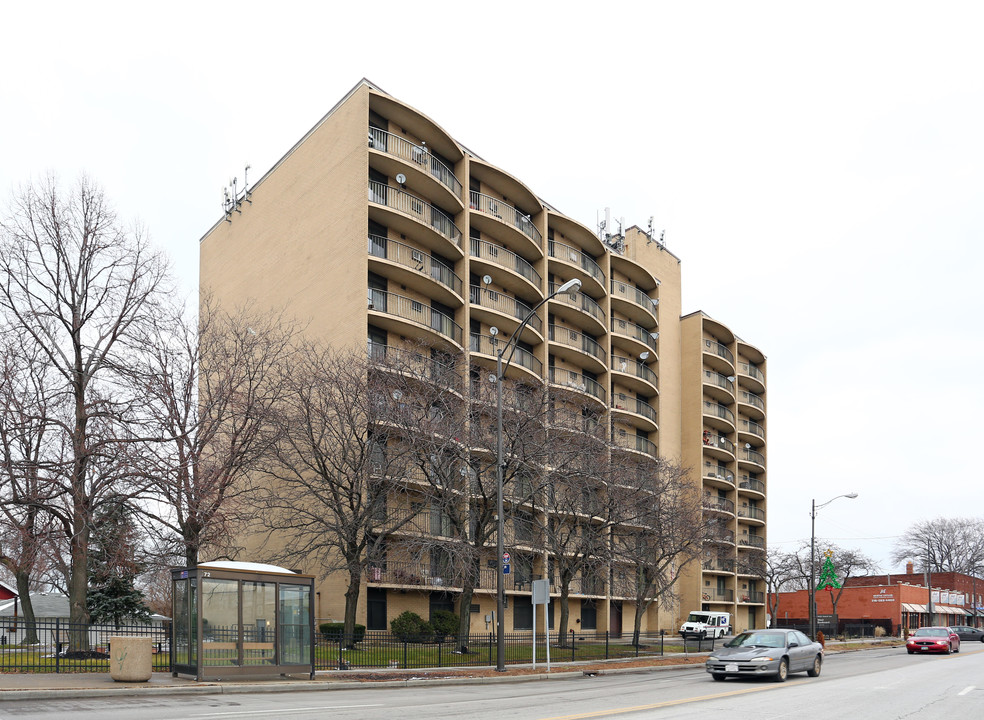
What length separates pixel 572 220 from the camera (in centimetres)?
5709

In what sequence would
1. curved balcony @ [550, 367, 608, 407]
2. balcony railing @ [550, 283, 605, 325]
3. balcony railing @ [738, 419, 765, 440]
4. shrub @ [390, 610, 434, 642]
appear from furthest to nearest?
balcony railing @ [738, 419, 765, 440] < balcony railing @ [550, 283, 605, 325] < curved balcony @ [550, 367, 608, 407] < shrub @ [390, 610, 434, 642]

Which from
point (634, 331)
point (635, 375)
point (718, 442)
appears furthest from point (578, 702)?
point (718, 442)

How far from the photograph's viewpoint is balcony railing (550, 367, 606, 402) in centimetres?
5428

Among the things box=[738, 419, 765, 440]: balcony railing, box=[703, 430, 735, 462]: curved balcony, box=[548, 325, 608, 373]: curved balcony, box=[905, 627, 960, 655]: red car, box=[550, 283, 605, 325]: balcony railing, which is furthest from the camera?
box=[738, 419, 765, 440]: balcony railing

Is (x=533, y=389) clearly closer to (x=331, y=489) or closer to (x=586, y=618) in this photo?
(x=331, y=489)

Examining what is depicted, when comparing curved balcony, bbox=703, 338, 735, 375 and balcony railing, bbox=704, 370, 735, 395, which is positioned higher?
curved balcony, bbox=703, 338, 735, 375

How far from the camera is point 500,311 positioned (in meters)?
48.9

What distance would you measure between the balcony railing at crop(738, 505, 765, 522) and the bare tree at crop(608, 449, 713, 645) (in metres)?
35.8

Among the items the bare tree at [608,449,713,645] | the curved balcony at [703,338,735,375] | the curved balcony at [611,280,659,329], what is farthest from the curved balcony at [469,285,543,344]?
the curved balcony at [703,338,735,375]

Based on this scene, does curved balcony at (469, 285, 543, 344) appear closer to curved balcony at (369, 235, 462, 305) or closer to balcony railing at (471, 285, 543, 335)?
balcony railing at (471, 285, 543, 335)

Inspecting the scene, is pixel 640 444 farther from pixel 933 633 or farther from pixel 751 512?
pixel 933 633

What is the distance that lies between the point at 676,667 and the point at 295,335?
23.3 m

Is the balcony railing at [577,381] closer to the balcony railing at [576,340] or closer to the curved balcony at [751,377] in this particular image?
the balcony railing at [576,340]

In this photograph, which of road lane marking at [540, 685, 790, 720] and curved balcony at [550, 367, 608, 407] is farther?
curved balcony at [550, 367, 608, 407]
